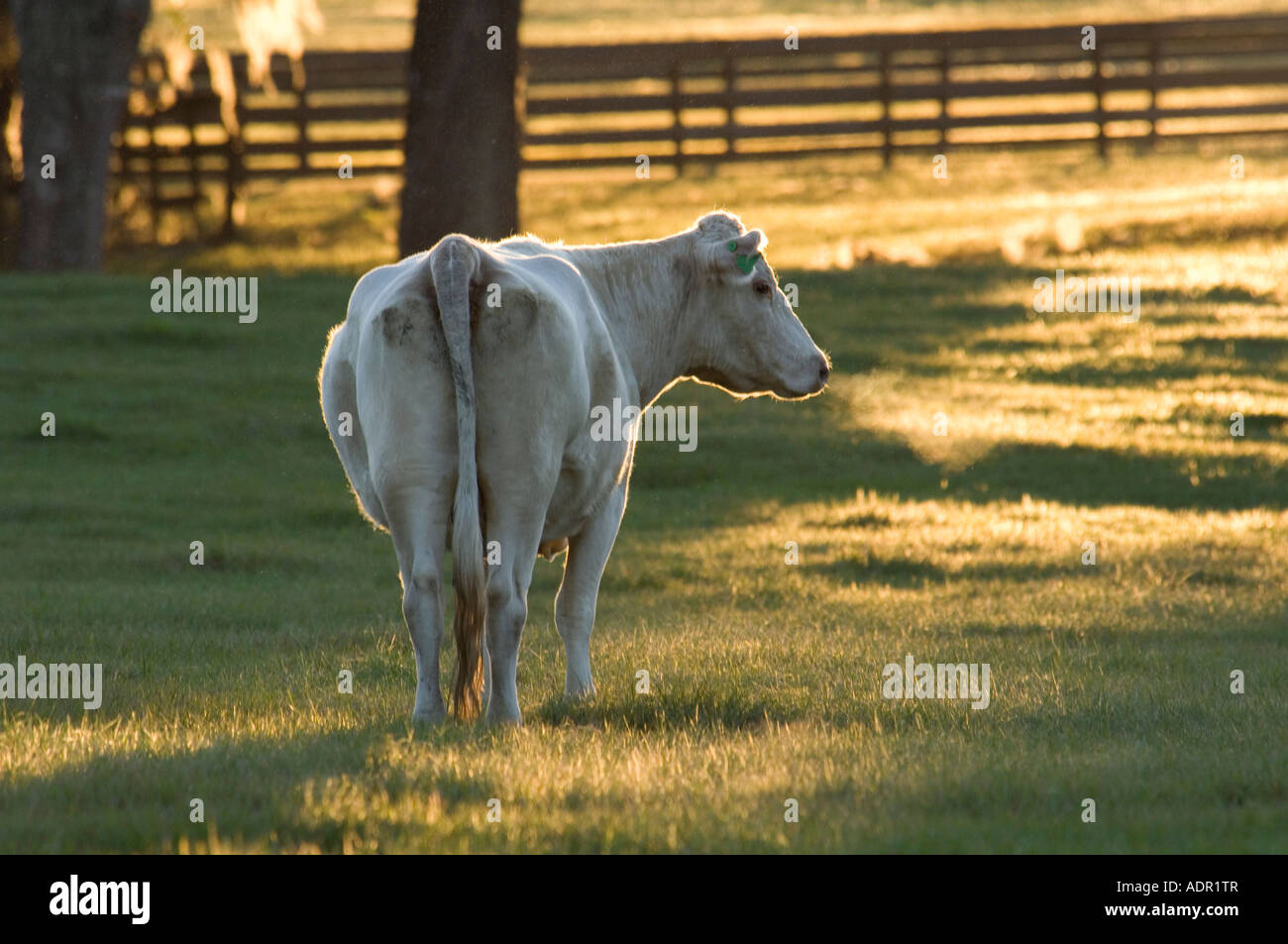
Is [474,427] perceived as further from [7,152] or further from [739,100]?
[739,100]

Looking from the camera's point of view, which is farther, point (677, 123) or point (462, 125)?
point (677, 123)

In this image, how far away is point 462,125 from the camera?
1989 cm

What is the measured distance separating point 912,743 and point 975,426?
404 inches

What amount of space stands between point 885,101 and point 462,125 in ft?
46.8

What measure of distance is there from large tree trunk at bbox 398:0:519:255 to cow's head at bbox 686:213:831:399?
37.9ft

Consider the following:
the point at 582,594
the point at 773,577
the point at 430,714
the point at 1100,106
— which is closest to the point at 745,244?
the point at 582,594

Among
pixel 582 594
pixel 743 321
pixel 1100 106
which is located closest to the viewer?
pixel 582 594

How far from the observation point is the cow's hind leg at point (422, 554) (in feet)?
21.9

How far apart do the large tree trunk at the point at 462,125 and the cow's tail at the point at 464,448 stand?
1299 centimetres

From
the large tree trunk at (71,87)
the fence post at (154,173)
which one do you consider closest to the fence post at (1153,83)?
the fence post at (154,173)

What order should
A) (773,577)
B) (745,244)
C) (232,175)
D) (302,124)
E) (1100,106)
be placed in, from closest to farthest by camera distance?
(745,244)
(773,577)
(232,175)
(302,124)
(1100,106)

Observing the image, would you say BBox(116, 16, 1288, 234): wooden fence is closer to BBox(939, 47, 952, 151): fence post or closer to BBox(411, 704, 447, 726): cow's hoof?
BBox(939, 47, 952, 151): fence post

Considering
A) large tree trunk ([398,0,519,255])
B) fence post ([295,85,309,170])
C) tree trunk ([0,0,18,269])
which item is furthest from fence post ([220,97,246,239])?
large tree trunk ([398,0,519,255])
